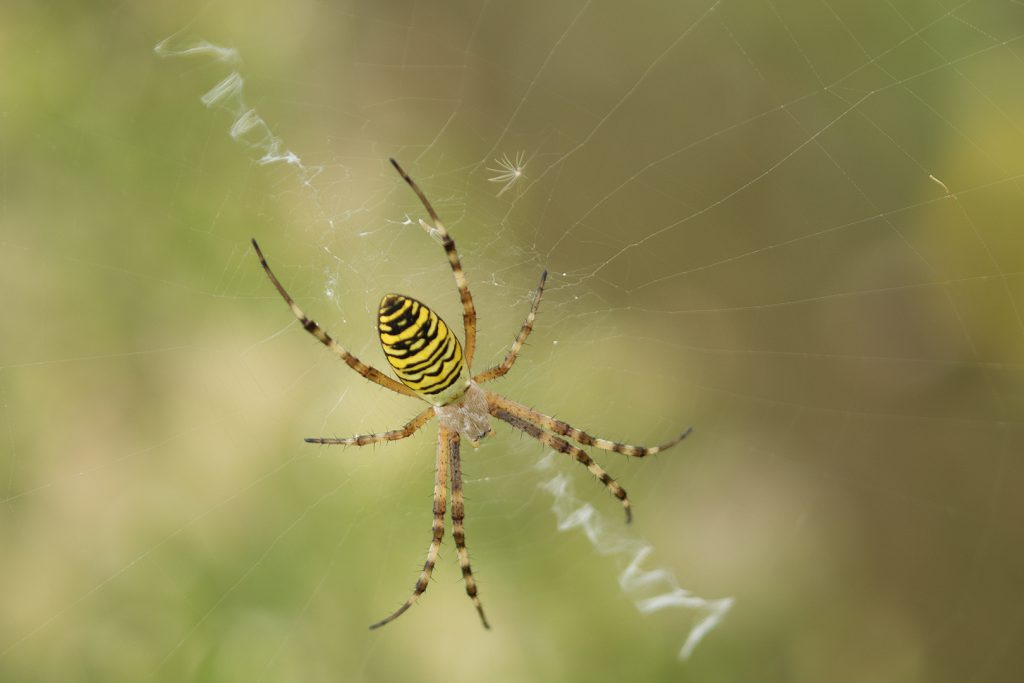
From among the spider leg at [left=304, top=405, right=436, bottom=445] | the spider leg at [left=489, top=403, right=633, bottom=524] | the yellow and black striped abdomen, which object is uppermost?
the yellow and black striped abdomen

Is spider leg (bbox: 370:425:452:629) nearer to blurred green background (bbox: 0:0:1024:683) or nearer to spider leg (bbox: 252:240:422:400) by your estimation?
blurred green background (bbox: 0:0:1024:683)

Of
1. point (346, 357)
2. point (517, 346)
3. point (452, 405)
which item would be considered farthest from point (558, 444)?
point (346, 357)

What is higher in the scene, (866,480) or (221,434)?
(221,434)

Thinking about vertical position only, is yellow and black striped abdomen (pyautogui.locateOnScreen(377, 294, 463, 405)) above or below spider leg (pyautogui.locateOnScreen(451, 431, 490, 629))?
above

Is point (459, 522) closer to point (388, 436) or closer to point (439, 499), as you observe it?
point (439, 499)

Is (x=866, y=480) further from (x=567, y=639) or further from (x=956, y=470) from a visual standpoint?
(x=567, y=639)

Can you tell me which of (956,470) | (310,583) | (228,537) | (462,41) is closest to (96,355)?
(228,537)

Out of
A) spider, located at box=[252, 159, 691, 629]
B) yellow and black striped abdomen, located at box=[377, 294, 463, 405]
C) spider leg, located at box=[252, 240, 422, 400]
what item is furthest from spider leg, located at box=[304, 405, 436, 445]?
yellow and black striped abdomen, located at box=[377, 294, 463, 405]

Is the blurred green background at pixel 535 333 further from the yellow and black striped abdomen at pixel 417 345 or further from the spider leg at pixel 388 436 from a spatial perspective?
the yellow and black striped abdomen at pixel 417 345

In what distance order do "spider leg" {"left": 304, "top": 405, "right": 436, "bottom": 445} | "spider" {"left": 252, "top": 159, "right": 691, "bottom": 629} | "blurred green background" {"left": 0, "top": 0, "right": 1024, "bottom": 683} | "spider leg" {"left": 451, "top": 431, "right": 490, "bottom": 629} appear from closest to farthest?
"spider" {"left": 252, "top": 159, "right": 691, "bottom": 629}
"spider leg" {"left": 304, "top": 405, "right": 436, "bottom": 445}
"spider leg" {"left": 451, "top": 431, "right": 490, "bottom": 629}
"blurred green background" {"left": 0, "top": 0, "right": 1024, "bottom": 683}
